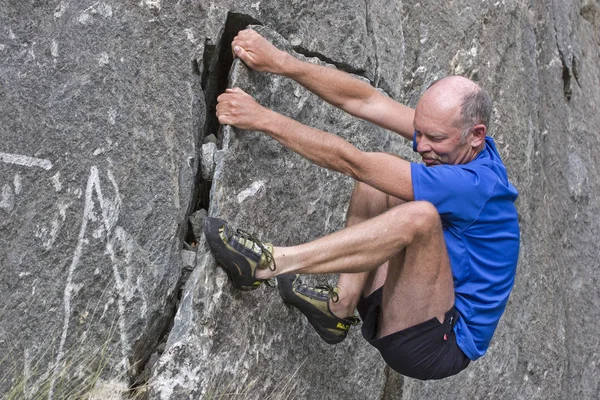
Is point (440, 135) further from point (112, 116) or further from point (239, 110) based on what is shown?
point (112, 116)

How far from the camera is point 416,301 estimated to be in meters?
3.63

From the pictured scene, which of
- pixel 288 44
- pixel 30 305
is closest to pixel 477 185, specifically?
pixel 288 44

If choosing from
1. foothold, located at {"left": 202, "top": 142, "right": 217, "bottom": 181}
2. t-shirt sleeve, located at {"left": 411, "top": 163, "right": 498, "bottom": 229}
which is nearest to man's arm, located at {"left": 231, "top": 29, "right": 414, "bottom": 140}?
foothold, located at {"left": 202, "top": 142, "right": 217, "bottom": 181}

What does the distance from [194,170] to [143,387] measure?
3.30 ft

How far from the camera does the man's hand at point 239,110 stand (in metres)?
3.75

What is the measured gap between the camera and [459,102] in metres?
3.68

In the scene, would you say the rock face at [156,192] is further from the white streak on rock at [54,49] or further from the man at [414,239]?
the man at [414,239]

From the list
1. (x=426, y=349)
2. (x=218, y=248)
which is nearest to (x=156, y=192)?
(x=218, y=248)

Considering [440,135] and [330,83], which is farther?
[330,83]

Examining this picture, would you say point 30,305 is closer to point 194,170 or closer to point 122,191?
point 122,191

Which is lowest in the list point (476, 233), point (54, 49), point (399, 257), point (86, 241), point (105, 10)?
point (86, 241)

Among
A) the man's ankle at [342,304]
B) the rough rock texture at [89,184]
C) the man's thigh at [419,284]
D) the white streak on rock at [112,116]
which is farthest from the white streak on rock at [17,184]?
the man's thigh at [419,284]

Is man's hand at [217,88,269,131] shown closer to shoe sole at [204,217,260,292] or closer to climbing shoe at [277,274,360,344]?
shoe sole at [204,217,260,292]

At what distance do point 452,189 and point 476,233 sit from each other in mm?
267
